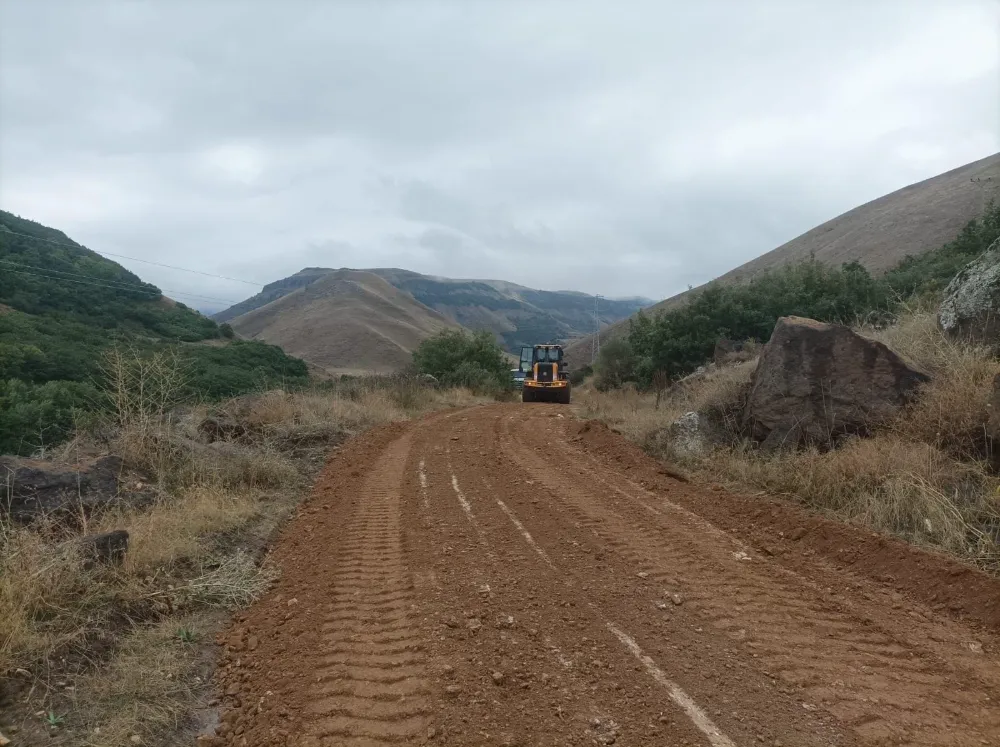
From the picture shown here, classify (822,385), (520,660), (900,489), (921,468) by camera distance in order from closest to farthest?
(520,660) < (900,489) < (921,468) < (822,385)

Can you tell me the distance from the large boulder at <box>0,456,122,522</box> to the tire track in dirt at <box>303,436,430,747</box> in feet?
8.87

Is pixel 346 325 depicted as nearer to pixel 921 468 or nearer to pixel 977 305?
pixel 977 305

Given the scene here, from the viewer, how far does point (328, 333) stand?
3812 inches

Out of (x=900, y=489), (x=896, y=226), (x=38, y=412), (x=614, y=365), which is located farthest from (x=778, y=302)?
(x=896, y=226)

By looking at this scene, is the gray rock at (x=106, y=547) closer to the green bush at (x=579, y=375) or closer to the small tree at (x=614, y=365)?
the small tree at (x=614, y=365)

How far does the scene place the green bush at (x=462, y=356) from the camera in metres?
33.2

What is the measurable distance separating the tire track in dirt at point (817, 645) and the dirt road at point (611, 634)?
0.05 ft

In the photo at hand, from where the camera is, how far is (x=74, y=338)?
2923 cm

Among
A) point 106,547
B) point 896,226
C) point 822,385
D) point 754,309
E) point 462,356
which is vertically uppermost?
point 896,226

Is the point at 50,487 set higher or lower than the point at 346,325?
lower

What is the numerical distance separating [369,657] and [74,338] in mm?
31757

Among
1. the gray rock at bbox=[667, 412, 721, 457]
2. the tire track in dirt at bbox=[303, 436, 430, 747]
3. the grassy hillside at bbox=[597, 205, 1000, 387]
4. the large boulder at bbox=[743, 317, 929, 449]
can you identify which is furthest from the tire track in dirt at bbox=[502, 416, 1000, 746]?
the grassy hillside at bbox=[597, 205, 1000, 387]

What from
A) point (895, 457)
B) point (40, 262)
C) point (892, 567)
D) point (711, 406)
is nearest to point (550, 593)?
point (892, 567)

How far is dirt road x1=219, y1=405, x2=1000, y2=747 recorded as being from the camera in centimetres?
336
